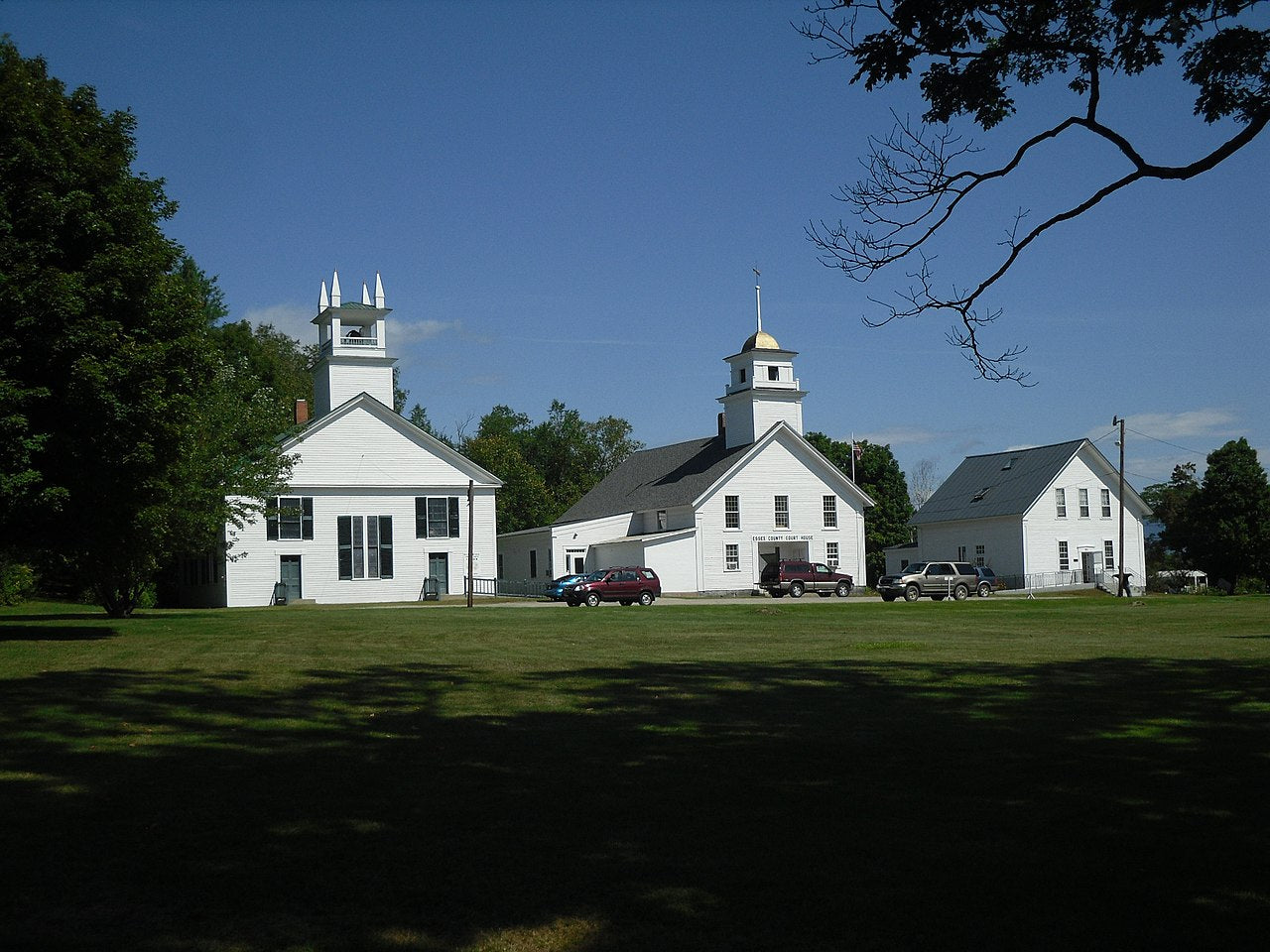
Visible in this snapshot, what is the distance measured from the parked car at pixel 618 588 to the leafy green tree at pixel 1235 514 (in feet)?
111

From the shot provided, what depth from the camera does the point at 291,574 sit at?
175ft

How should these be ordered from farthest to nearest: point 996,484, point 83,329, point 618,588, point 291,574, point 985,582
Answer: point 996,484 → point 985,582 → point 291,574 → point 618,588 → point 83,329

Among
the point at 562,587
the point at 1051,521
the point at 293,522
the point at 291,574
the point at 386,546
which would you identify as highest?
the point at 293,522

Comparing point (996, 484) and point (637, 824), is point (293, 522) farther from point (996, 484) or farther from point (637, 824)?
point (637, 824)

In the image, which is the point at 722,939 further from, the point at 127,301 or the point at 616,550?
the point at 616,550

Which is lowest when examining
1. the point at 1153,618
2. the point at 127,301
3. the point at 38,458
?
the point at 1153,618

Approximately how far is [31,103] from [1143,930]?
22.4 meters

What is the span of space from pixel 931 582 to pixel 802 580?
21.4ft

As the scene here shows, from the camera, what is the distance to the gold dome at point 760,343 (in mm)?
63656

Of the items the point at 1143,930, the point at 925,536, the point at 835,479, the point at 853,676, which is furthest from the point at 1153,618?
the point at 925,536

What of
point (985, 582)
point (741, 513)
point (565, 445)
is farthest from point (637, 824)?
point (565, 445)

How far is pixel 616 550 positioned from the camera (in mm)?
61281

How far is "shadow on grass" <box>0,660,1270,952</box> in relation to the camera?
5059 millimetres

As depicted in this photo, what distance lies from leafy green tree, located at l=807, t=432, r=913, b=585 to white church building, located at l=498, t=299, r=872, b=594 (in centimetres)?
2184
